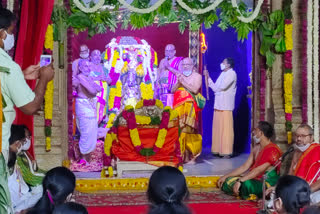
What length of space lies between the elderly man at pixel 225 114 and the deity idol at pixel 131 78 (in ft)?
8.54

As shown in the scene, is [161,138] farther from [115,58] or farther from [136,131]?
[115,58]

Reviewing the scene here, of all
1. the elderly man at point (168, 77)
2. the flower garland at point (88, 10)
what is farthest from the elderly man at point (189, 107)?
the flower garland at point (88, 10)

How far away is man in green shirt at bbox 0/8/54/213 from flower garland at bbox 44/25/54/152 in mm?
3352

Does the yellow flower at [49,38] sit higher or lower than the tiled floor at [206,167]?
higher

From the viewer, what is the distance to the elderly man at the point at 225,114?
31.3ft

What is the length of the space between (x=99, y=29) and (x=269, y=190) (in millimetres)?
5584

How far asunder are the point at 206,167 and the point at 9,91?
221 inches

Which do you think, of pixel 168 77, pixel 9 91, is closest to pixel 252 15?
pixel 9 91

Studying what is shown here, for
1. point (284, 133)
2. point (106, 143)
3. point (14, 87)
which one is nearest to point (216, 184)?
point (284, 133)

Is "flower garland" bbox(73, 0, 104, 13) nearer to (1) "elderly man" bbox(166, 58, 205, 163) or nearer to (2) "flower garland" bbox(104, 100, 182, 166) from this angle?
(2) "flower garland" bbox(104, 100, 182, 166)

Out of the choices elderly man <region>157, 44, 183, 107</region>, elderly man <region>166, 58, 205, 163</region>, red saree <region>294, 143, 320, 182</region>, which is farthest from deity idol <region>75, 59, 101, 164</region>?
red saree <region>294, 143, 320, 182</region>

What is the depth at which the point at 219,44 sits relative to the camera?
1154cm

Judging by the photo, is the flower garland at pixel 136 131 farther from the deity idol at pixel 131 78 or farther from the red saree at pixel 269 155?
the deity idol at pixel 131 78

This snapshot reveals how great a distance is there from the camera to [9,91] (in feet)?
9.97
